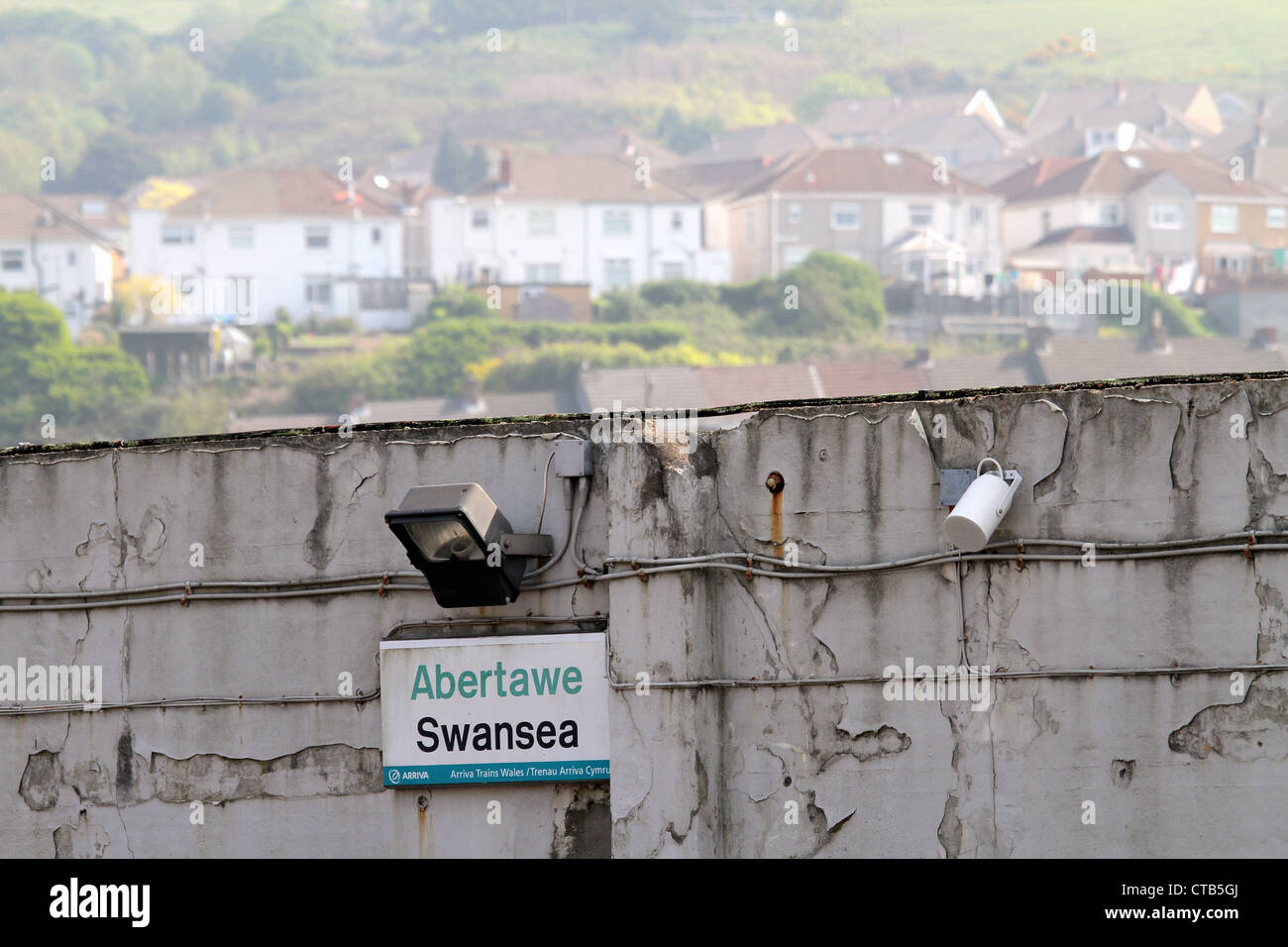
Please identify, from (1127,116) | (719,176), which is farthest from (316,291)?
(1127,116)

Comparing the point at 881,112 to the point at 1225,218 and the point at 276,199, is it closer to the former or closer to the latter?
the point at 1225,218

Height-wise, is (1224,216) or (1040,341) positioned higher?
(1224,216)

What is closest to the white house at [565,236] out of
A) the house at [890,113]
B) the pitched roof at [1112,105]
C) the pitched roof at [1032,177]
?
the pitched roof at [1032,177]

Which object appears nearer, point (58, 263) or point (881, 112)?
point (58, 263)

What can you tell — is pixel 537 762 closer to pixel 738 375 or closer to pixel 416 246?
pixel 738 375

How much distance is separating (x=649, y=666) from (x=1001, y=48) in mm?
206955

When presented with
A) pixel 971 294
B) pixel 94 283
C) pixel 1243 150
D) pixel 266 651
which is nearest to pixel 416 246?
pixel 94 283

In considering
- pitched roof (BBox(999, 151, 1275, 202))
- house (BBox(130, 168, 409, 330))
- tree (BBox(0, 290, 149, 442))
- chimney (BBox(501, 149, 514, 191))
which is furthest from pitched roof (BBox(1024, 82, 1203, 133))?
tree (BBox(0, 290, 149, 442))

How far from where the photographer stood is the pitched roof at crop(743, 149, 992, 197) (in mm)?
109188

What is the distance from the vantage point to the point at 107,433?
94.6 meters

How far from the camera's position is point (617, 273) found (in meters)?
112

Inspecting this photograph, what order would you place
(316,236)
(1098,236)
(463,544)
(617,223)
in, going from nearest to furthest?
(463,544)
(1098,236)
(316,236)
(617,223)

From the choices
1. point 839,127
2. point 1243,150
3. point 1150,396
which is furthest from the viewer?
point 839,127

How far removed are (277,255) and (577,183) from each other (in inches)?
886
